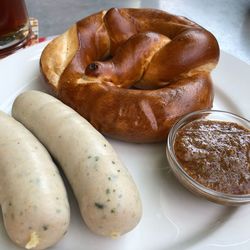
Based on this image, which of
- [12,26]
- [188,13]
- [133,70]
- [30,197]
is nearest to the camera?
[30,197]

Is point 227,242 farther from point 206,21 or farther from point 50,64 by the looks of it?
point 206,21

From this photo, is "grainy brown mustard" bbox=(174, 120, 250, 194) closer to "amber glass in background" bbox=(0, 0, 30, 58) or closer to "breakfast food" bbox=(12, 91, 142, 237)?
"breakfast food" bbox=(12, 91, 142, 237)

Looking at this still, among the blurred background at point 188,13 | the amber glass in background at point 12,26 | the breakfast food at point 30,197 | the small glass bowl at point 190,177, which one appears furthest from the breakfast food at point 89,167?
the blurred background at point 188,13

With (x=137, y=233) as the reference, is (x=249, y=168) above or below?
above

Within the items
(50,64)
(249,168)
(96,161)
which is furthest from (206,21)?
(96,161)

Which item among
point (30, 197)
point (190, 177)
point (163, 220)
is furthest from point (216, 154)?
point (30, 197)

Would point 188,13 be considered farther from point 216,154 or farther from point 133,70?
point 216,154
